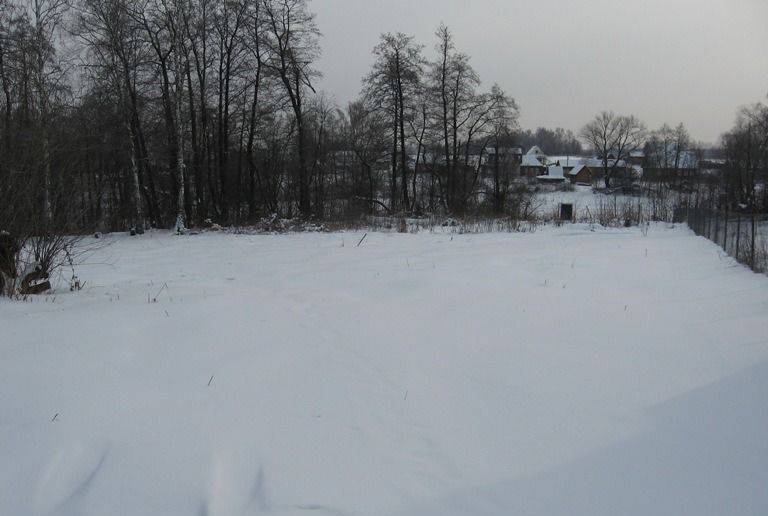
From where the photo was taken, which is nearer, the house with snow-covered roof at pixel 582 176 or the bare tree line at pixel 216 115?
the bare tree line at pixel 216 115


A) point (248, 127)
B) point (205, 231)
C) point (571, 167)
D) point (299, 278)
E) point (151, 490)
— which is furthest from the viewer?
point (571, 167)

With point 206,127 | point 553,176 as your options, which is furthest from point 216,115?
point 553,176

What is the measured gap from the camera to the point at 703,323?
495 cm

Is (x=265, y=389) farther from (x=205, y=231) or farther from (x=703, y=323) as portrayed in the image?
(x=205, y=231)

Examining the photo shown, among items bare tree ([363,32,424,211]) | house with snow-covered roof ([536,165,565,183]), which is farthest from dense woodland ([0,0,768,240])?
house with snow-covered roof ([536,165,565,183])

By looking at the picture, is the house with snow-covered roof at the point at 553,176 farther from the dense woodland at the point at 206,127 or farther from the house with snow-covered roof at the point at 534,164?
the dense woodland at the point at 206,127

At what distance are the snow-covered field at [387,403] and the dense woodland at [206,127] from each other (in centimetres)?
264

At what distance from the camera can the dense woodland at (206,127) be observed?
7.19m

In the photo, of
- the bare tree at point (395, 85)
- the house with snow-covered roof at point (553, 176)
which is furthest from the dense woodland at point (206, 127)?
the house with snow-covered roof at point (553, 176)

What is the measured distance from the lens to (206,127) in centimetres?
2478

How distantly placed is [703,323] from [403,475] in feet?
12.6

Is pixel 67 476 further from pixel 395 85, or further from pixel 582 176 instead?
pixel 582 176

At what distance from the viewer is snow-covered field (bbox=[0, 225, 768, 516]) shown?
2459 millimetres

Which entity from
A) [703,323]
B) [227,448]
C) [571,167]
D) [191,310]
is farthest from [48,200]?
[571,167]
